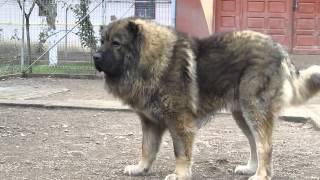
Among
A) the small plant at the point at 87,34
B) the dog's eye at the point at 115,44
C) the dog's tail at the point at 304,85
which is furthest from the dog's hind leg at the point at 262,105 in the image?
the small plant at the point at 87,34

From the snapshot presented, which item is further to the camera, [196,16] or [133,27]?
[196,16]

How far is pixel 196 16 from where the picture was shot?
18016 mm

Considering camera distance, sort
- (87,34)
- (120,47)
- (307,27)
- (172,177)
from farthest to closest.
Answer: (307,27) < (87,34) < (172,177) < (120,47)

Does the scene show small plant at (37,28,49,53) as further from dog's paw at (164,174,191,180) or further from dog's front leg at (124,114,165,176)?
dog's paw at (164,174,191,180)

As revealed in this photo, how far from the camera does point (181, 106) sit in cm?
557

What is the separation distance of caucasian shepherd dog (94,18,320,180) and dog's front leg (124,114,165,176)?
0.18m

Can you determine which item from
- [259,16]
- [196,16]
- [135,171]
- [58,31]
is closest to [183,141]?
[135,171]

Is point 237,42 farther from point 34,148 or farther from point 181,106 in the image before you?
point 34,148

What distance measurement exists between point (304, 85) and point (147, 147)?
5.81 feet

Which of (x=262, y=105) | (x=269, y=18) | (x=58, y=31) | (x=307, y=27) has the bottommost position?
(x=262, y=105)

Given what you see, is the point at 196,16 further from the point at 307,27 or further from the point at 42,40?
the point at 42,40

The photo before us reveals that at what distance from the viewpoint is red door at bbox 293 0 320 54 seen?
58.4 feet

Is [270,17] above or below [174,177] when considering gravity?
above

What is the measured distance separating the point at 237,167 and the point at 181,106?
1159 mm
